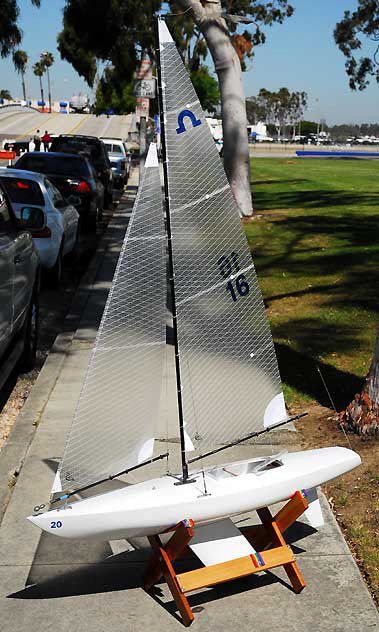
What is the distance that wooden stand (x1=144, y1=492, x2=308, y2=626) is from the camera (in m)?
4.29

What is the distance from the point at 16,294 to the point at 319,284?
5.82m

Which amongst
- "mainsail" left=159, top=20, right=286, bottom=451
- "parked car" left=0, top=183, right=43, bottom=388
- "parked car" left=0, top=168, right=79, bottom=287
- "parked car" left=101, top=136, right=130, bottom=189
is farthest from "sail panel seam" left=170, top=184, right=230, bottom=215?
"parked car" left=101, top=136, right=130, bottom=189

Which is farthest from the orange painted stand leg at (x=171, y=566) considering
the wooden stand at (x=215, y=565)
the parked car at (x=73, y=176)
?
the parked car at (x=73, y=176)

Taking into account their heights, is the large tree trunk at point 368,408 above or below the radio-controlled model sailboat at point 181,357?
below

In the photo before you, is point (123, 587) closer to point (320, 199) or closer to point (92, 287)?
point (92, 287)

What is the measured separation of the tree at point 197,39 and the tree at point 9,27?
5.21 metres

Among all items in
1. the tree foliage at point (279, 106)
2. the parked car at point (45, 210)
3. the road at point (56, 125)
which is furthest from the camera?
the tree foliage at point (279, 106)

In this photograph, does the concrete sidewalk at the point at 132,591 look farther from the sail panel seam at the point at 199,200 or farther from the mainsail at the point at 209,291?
the sail panel seam at the point at 199,200

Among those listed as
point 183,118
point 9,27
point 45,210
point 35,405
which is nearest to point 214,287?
point 183,118

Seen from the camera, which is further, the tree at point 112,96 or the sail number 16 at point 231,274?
the tree at point 112,96

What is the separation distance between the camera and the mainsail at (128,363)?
177 inches

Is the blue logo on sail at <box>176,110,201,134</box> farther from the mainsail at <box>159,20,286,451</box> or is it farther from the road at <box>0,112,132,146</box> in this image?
the road at <box>0,112,132,146</box>

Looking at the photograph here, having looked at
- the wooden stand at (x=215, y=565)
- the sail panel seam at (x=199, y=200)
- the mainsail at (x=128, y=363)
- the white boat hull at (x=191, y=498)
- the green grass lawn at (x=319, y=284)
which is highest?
the sail panel seam at (x=199, y=200)

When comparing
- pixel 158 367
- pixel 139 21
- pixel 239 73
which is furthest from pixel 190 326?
pixel 139 21
